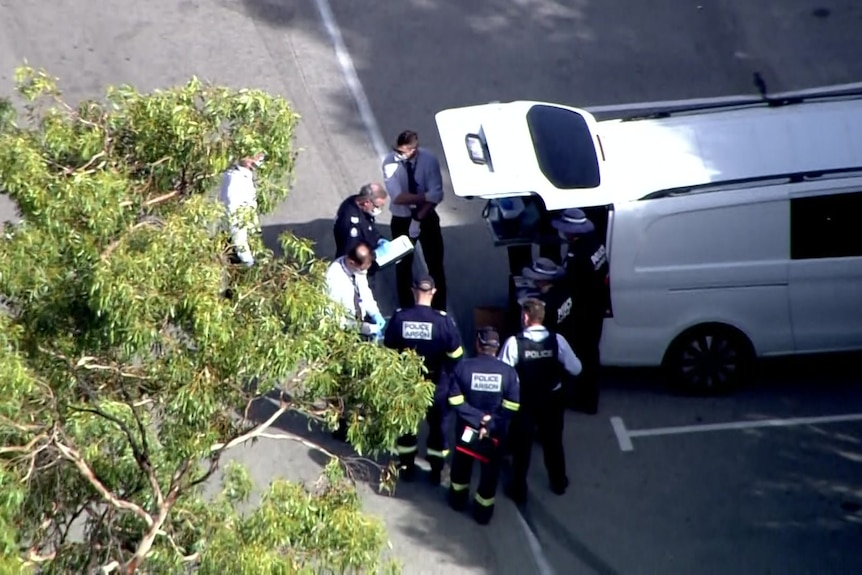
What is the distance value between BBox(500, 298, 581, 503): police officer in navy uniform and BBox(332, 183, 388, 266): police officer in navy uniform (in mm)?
1702

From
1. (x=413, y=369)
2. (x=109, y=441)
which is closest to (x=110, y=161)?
(x=109, y=441)

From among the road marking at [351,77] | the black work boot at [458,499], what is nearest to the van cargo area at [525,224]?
the black work boot at [458,499]

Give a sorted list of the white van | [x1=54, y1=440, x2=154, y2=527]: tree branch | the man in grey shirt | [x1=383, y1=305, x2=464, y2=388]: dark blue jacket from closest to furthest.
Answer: [x1=54, y1=440, x2=154, y2=527]: tree branch → [x1=383, y1=305, x2=464, y2=388]: dark blue jacket → the white van → the man in grey shirt

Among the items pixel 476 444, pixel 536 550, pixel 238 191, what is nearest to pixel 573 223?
pixel 476 444

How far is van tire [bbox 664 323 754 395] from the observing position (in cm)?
1155

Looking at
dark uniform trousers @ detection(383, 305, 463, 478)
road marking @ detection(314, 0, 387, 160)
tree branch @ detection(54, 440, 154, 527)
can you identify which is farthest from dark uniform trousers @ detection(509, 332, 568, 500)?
road marking @ detection(314, 0, 387, 160)

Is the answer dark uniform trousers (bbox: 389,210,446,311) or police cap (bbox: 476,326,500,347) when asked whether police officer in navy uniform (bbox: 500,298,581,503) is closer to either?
police cap (bbox: 476,326,500,347)

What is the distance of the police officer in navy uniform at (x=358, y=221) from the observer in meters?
11.5

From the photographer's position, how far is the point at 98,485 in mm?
6520

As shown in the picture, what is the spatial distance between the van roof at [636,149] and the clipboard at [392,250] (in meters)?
0.88

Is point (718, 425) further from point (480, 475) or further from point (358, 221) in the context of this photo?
point (358, 221)

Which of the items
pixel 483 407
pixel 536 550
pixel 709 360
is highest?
pixel 483 407

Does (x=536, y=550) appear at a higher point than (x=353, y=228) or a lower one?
lower

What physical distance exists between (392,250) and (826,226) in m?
3.68
